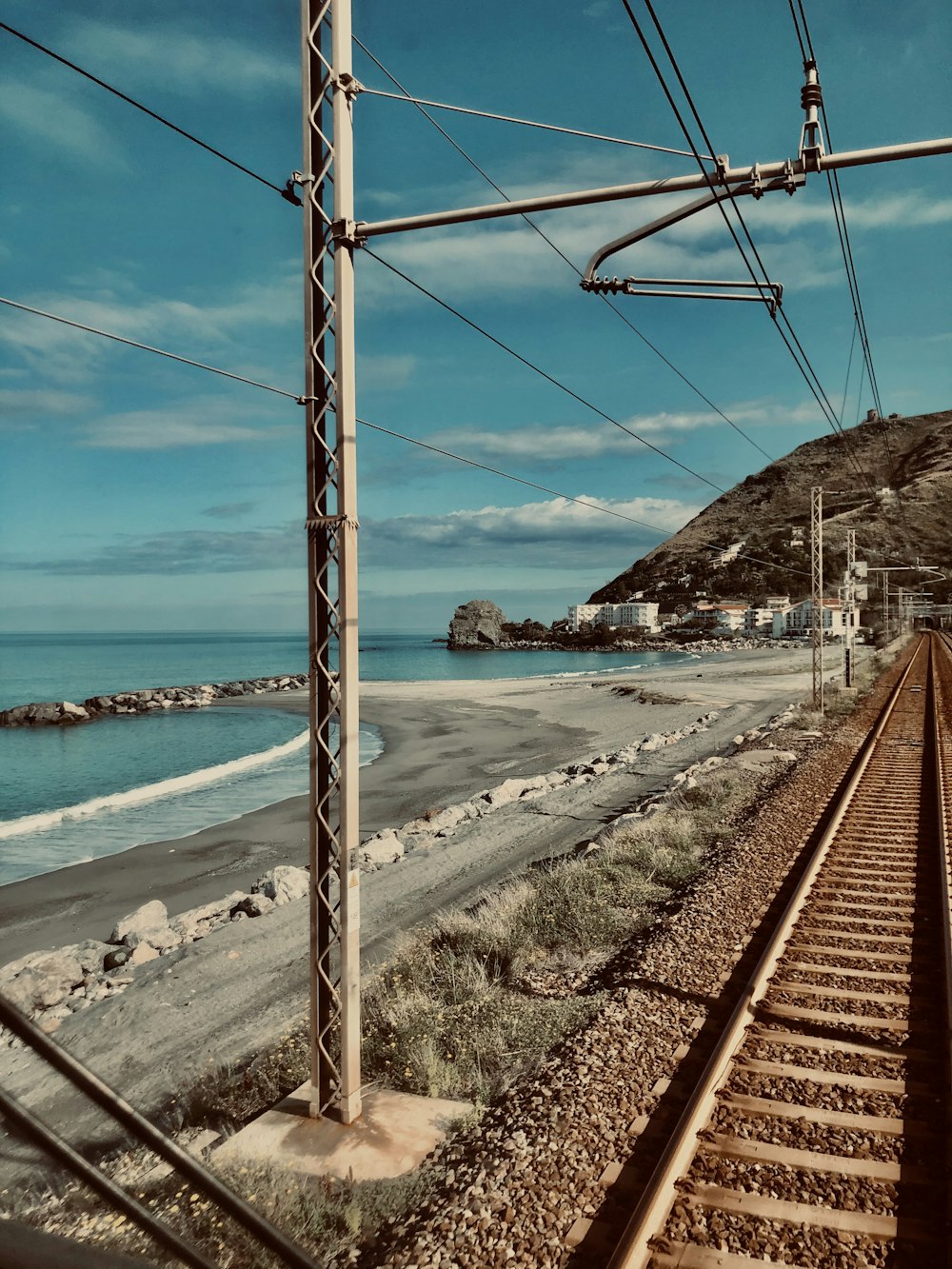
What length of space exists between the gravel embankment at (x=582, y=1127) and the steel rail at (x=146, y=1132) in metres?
3.14

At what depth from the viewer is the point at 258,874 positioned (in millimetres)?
16406

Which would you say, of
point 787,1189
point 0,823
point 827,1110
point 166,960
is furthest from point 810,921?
point 0,823

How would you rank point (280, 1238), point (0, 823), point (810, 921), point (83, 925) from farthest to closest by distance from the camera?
1. point (0, 823)
2. point (83, 925)
3. point (810, 921)
4. point (280, 1238)

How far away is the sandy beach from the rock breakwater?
2567cm

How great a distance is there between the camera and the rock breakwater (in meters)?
51.9

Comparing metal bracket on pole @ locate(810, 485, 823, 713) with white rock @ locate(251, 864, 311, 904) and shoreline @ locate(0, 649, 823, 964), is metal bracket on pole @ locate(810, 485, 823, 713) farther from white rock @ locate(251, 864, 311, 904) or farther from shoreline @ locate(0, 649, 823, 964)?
white rock @ locate(251, 864, 311, 904)

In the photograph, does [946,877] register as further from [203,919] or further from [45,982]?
[45,982]

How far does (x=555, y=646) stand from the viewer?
166750 millimetres

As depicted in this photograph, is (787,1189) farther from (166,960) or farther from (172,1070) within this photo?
(166,960)

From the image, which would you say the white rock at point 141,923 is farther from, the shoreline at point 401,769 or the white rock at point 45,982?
the shoreline at point 401,769

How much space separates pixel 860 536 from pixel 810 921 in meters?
196

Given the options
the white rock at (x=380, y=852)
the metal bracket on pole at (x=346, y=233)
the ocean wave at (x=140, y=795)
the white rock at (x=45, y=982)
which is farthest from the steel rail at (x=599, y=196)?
the ocean wave at (x=140, y=795)

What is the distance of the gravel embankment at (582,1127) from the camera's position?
4.50m

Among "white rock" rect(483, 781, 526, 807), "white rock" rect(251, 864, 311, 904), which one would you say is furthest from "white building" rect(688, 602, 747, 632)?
"white rock" rect(251, 864, 311, 904)
